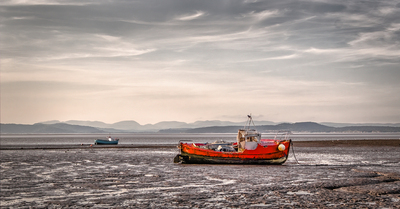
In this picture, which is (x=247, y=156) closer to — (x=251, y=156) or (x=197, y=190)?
(x=251, y=156)

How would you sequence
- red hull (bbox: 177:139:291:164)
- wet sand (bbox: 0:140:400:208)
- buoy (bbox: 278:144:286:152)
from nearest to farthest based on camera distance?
wet sand (bbox: 0:140:400:208)
buoy (bbox: 278:144:286:152)
red hull (bbox: 177:139:291:164)

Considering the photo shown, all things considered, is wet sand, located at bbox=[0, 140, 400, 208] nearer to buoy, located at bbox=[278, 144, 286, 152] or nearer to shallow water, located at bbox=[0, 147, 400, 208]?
shallow water, located at bbox=[0, 147, 400, 208]

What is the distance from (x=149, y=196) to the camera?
17000mm

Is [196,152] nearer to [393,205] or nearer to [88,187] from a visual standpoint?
[88,187]

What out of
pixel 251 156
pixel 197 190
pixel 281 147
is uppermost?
pixel 281 147

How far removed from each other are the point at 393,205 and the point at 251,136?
22.3 m

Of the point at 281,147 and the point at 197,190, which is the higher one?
the point at 281,147

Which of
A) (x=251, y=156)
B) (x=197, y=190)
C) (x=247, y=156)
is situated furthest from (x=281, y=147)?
(x=197, y=190)

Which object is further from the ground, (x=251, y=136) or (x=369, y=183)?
(x=251, y=136)

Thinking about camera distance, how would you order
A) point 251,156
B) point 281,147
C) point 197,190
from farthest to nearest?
1. point 251,156
2. point 281,147
3. point 197,190

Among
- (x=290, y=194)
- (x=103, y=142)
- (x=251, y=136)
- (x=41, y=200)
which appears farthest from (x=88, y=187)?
(x=103, y=142)

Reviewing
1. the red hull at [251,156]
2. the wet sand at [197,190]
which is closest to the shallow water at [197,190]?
the wet sand at [197,190]

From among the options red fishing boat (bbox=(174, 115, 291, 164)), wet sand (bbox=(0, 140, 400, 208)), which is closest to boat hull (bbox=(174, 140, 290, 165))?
red fishing boat (bbox=(174, 115, 291, 164))

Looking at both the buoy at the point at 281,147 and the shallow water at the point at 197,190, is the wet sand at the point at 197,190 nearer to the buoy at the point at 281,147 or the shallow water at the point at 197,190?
the shallow water at the point at 197,190
